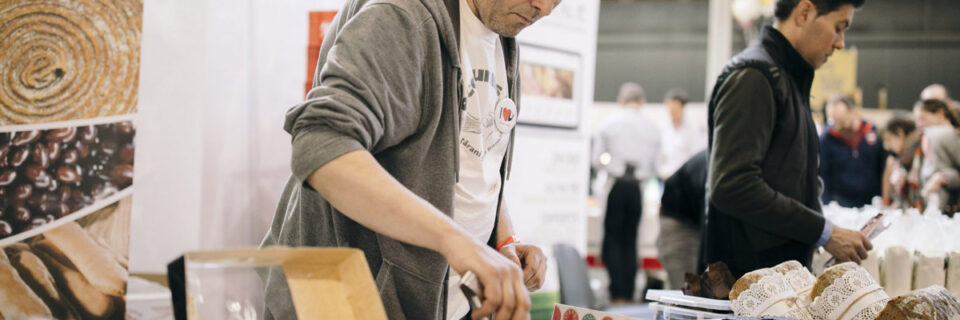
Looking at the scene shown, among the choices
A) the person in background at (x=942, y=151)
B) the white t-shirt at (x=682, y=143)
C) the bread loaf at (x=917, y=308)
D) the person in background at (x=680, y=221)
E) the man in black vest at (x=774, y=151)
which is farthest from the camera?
the white t-shirt at (x=682, y=143)

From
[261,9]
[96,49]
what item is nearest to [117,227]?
[96,49]

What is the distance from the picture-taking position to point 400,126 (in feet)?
3.62

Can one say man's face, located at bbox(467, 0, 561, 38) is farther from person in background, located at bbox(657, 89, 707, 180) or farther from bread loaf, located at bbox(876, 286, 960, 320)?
person in background, located at bbox(657, 89, 707, 180)

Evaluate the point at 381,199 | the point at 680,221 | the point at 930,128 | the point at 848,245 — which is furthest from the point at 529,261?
the point at 930,128

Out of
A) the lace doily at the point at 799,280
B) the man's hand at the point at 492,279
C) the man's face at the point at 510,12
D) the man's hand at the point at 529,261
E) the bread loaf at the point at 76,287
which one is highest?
the man's face at the point at 510,12

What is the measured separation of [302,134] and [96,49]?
43.0 inches

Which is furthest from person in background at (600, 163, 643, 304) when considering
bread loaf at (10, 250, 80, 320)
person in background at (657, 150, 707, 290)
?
bread loaf at (10, 250, 80, 320)

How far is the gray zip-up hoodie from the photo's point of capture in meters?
1.05

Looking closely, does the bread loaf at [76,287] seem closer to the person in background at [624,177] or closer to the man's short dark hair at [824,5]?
the man's short dark hair at [824,5]

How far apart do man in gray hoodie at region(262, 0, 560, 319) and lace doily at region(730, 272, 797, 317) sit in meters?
0.32

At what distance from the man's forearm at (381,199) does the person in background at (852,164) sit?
5519 mm

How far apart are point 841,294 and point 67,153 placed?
151 centimetres

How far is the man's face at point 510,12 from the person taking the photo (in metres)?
1.23

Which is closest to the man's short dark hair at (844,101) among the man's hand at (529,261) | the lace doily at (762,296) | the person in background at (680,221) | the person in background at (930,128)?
the person in background at (930,128)
